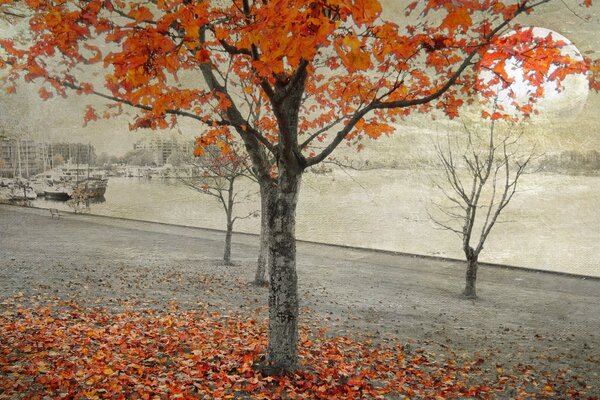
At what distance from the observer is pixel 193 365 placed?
475 cm

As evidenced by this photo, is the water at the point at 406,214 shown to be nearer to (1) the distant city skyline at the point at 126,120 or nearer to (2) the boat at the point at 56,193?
(2) the boat at the point at 56,193

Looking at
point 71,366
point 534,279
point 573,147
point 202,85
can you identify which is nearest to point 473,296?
point 534,279

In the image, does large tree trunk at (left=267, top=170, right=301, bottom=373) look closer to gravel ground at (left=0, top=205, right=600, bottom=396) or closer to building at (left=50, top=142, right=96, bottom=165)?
gravel ground at (left=0, top=205, right=600, bottom=396)

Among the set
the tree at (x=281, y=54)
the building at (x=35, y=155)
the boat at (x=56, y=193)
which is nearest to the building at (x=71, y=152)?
the building at (x=35, y=155)

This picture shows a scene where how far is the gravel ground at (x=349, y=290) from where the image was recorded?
7434mm

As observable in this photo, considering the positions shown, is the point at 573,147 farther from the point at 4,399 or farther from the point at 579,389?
the point at 4,399

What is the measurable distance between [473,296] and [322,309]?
5.03 m

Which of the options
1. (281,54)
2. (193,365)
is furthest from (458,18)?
(193,365)

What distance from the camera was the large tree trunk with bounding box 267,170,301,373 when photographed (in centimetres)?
450

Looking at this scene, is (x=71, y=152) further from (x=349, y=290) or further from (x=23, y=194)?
(x=349, y=290)

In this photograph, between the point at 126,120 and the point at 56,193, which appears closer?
the point at 126,120

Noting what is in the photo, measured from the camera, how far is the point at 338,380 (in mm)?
4863

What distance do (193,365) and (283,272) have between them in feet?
4.84

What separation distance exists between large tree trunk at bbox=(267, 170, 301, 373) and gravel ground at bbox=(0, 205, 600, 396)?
276 centimetres
